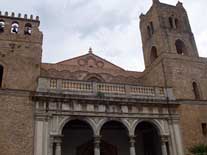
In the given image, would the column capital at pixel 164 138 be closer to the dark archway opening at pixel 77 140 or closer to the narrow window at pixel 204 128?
the narrow window at pixel 204 128

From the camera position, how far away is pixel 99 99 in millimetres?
12969

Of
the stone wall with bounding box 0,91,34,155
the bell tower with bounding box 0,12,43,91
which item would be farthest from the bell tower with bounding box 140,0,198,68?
the stone wall with bounding box 0,91,34,155

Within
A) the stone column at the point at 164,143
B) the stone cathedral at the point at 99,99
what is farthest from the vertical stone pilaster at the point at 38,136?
the stone column at the point at 164,143

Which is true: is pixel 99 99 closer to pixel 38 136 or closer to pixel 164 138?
pixel 38 136

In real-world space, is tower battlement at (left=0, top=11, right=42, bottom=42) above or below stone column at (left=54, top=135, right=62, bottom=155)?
above

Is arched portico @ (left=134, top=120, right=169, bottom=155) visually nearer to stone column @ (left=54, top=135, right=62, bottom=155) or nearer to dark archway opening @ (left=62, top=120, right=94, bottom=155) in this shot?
dark archway opening @ (left=62, top=120, right=94, bottom=155)

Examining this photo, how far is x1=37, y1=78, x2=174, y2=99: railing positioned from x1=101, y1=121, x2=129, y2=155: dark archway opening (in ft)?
8.65

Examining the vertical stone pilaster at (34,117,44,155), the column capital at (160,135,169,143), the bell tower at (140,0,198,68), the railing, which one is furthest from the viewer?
the bell tower at (140,0,198,68)

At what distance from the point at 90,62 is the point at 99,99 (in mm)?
5834

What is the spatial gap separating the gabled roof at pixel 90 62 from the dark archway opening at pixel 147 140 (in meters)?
4.95

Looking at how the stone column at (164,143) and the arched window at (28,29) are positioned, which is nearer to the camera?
the stone column at (164,143)

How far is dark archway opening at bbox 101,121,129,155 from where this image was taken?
51.6 feet

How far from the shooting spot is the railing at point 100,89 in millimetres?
12742

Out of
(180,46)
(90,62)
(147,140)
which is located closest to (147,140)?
(147,140)
